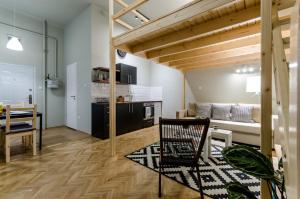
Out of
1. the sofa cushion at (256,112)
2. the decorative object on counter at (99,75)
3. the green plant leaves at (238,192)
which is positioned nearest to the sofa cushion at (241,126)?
the sofa cushion at (256,112)

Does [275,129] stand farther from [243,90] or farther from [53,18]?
[53,18]

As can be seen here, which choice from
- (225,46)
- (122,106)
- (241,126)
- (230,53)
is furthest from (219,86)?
(122,106)

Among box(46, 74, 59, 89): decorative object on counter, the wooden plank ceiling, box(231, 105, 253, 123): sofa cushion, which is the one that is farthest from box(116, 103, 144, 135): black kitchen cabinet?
box(231, 105, 253, 123): sofa cushion

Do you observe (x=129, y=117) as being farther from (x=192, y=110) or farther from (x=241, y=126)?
(x=241, y=126)

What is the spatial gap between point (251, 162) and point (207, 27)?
2.04 metres

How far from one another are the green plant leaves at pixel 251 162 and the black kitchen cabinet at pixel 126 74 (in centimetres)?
441

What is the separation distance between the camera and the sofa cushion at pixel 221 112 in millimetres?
4309

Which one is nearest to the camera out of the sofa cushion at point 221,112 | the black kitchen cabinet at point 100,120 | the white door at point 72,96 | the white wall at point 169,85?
the black kitchen cabinet at point 100,120

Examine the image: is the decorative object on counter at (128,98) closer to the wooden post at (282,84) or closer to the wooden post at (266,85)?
the wooden post at (266,85)

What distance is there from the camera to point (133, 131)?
16.0 ft

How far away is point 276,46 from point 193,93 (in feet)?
15.1

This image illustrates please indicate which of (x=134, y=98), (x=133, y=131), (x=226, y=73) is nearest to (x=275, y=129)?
(x=226, y=73)

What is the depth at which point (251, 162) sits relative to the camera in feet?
2.52

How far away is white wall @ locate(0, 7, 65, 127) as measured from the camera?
4.53 metres
